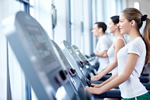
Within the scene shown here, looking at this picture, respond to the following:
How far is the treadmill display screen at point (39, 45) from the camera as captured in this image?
585mm

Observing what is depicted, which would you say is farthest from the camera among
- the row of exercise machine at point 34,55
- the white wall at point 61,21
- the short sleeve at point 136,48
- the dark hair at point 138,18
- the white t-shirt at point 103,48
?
the white t-shirt at point 103,48

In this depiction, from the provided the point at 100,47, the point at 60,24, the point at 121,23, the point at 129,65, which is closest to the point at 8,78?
the point at 129,65

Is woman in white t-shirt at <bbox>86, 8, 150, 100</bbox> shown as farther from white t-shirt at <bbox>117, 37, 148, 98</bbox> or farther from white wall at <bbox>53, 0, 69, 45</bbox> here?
white wall at <bbox>53, 0, 69, 45</bbox>

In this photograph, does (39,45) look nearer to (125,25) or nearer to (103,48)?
(125,25)

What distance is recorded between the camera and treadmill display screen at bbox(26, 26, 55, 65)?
59cm

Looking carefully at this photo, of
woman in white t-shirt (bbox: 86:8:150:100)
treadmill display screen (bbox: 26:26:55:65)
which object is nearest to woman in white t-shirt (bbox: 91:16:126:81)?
woman in white t-shirt (bbox: 86:8:150:100)

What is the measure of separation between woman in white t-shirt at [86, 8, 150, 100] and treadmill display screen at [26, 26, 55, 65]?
31.5 inches

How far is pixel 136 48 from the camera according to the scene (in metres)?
1.59

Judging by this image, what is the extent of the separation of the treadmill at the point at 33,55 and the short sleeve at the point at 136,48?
40.1 inches

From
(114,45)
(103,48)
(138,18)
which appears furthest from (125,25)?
(103,48)

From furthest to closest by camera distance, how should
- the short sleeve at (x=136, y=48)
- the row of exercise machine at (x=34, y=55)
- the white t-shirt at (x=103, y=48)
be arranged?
the white t-shirt at (x=103, y=48) → the short sleeve at (x=136, y=48) → the row of exercise machine at (x=34, y=55)

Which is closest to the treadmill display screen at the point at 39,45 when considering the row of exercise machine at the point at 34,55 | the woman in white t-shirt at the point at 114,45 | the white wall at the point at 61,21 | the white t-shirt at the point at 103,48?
the row of exercise machine at the point at 34,55

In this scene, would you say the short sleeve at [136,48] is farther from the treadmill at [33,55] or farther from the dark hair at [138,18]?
the treadmill at [33,55]

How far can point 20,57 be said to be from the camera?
1.73 feet
